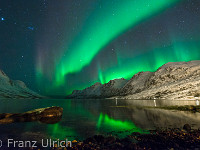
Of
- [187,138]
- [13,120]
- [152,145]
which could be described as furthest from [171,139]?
[13,120]

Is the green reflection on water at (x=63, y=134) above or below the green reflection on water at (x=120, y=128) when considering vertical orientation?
above

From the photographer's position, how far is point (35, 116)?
1041 inches

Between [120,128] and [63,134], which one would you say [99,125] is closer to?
[120,128]

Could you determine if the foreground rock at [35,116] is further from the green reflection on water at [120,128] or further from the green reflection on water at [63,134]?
the green reflection on water at [120,128]

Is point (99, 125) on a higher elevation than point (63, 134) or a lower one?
lower

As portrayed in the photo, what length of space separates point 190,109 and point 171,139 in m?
29.2

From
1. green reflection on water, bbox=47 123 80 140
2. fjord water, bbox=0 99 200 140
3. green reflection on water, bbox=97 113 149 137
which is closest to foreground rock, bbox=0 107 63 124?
fjord water, bbox=0 99 200 140

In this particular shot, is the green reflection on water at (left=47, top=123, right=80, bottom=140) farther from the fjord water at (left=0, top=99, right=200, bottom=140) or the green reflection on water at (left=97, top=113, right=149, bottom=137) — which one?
the green reflection on water at (left=97, top=113, right=149, bottom=137)

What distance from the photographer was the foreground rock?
23967 mm

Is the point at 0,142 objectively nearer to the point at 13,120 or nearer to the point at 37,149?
the point at 37,149

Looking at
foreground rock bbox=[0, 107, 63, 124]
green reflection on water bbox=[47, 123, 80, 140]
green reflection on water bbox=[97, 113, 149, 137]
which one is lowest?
green reflection on water bbox=[97, 113, 149, 137]

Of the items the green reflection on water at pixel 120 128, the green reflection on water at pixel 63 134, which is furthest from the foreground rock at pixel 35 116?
the green reflection on water at pixel 120 128

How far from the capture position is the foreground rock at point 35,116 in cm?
2397

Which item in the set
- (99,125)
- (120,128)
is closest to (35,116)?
(99,125)
